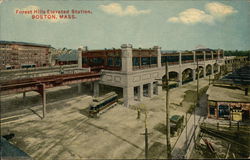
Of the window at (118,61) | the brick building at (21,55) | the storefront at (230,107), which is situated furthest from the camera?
the brick building at (21,55)

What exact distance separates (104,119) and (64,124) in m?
6.09

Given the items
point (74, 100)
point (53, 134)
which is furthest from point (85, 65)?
point (53, 134)

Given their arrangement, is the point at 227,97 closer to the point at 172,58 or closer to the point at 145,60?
the point at 145,60

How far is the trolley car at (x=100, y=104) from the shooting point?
91.2 feet

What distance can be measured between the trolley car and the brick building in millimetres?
67768

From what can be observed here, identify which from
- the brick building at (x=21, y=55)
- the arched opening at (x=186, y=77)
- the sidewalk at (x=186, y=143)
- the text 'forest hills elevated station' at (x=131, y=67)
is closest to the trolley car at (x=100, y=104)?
the text 'forest hills elevated station' at (x=131, y=67)

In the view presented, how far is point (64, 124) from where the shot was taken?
84.4ft

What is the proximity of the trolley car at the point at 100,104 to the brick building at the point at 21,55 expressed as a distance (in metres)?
67.8

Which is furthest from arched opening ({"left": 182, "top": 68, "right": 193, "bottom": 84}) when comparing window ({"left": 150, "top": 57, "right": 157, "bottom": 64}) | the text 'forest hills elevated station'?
window ({"left": 150, "top": 57, "right": 157, "bottom": 64})

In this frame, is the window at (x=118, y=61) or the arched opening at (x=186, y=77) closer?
the window at (x=118, y=61)

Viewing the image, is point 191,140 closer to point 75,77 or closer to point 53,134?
point 53,134

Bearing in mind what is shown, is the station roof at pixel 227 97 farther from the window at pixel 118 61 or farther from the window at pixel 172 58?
the window at pixel 172 58

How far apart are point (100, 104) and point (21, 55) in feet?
243

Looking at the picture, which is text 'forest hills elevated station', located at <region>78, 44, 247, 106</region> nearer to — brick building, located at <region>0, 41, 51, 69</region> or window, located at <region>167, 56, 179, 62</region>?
window, located at <region>167, 56, 179, 62</region>
